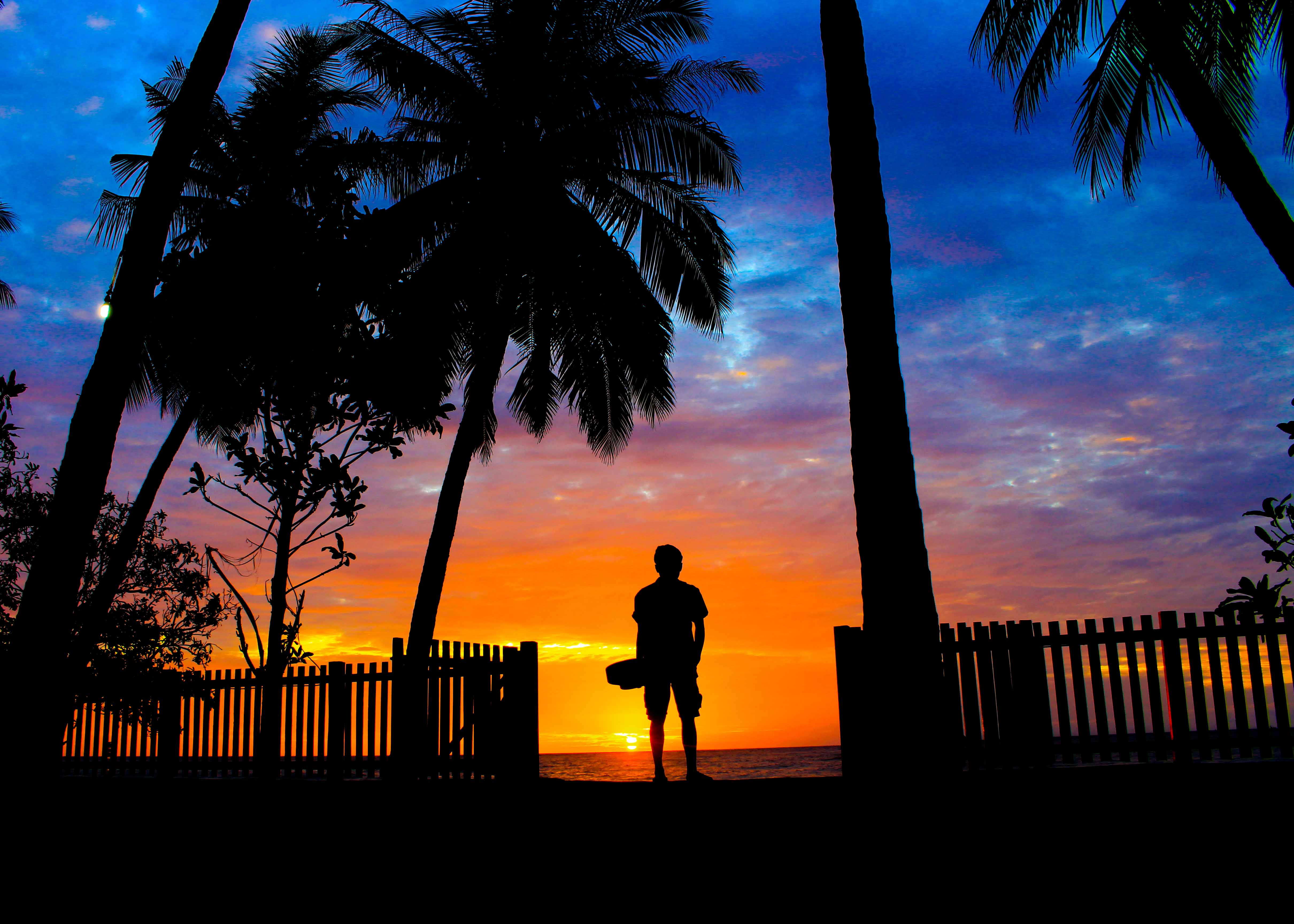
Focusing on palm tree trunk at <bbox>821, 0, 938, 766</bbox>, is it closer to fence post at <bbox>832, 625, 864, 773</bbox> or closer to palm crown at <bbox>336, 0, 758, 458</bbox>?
fence post at <bbox>832, 625, 864, 773</bbox>

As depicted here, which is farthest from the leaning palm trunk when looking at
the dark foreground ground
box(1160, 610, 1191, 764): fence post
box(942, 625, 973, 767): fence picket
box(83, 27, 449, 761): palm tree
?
box(1160, 610, 1191, 764): fence post

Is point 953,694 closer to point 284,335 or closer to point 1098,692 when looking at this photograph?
point 1098,692

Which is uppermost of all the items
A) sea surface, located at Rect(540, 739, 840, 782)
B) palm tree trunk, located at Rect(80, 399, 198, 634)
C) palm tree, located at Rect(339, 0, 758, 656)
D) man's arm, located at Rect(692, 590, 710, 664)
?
palm tree, located at Rect(339, 0, 758, 656)

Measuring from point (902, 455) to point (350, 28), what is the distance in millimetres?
12158

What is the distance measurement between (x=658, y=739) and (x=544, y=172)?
944 cm

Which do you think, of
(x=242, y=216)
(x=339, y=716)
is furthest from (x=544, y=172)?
(x=339, y=716)

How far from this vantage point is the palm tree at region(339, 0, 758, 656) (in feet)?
45.1

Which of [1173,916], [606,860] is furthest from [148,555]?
Result: [1173,916]

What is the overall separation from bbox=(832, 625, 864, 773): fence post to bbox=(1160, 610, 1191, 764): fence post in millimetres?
3476

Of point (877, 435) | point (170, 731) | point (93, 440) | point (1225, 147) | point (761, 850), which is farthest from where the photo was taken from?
point (170, 731)

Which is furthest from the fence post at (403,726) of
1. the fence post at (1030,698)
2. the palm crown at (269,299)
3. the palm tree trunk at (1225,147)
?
the palm tree trunk at (1225,147)

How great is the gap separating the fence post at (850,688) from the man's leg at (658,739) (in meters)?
1.47

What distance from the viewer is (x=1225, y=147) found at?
26.7 ft

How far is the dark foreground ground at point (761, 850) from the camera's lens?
4359 millimetres
